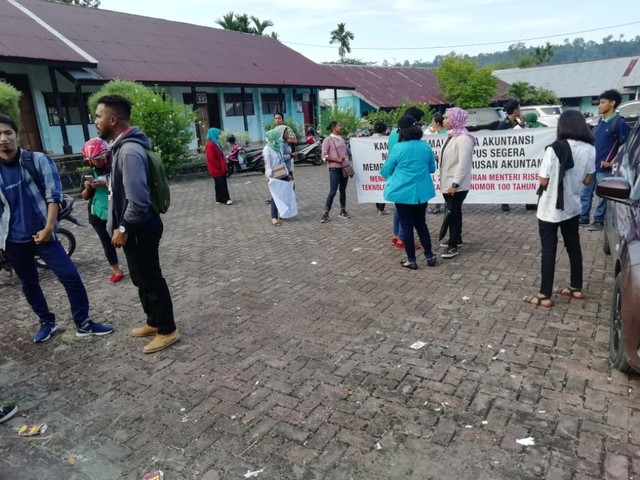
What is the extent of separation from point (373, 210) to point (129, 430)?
687 centimetres

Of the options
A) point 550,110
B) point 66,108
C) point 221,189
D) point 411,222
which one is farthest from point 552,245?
point 550,110

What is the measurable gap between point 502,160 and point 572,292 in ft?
12.8

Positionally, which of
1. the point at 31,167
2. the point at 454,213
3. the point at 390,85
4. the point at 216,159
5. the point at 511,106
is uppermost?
the point at 390,85

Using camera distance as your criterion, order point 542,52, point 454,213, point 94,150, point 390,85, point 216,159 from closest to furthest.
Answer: point 94,150 < point 454,213 < point 216,159 < point 390,85 < point 542,52

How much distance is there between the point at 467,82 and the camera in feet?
114

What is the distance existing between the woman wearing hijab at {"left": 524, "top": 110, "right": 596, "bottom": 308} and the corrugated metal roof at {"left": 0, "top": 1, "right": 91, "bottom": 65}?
15.2m

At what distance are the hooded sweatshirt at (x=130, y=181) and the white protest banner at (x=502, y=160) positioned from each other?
5.33 m

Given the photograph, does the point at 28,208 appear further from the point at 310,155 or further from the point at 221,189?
the point at 310,155

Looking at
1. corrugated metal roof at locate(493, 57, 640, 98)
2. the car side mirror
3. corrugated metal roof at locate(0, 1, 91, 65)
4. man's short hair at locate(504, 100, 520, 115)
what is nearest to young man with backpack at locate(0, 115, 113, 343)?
the car side mirror

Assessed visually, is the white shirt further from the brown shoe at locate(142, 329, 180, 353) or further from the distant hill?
the distant hill

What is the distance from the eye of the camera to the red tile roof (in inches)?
1289

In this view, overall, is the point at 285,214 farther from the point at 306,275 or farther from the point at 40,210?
the point at 40,210

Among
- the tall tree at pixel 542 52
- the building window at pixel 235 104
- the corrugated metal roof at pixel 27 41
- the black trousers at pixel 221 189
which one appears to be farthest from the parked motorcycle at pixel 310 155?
the tall tree at pixel 542 52

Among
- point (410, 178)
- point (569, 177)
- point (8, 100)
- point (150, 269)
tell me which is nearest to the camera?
point (150, 269)
